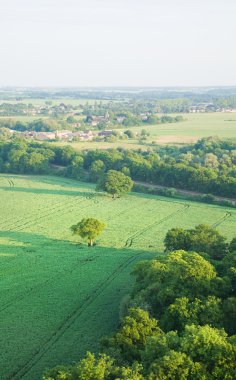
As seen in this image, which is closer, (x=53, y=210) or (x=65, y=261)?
(x=65, y=261)

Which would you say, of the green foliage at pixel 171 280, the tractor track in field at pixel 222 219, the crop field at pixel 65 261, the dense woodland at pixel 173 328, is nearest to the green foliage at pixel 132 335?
the dense woodland at pixel 173 328

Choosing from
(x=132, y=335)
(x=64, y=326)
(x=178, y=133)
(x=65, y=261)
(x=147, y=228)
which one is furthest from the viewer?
(x=178, y=133)

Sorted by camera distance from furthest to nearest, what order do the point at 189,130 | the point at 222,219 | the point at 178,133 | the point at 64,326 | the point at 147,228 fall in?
the point at 189,130 < the point at 178,133 < the point at 222,219 < the point at 147,228 < the point at 64,326

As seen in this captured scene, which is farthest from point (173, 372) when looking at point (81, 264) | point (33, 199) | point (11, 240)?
point (33, 199)

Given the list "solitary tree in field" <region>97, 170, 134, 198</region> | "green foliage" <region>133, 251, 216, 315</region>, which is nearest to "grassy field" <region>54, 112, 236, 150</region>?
"solitary tree in field" <region>97, 170, 134, 198</region>

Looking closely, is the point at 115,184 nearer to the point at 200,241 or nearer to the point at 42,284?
the point at 200,241

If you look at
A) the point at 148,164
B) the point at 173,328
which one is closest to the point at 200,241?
the point at 173,328

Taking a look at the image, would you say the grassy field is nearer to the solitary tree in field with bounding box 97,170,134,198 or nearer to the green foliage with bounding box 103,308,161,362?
the solitary tree in field with bounding box 97,170,134,198

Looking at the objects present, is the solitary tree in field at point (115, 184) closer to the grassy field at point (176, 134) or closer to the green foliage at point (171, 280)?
the green foliage at point (171, 280)
